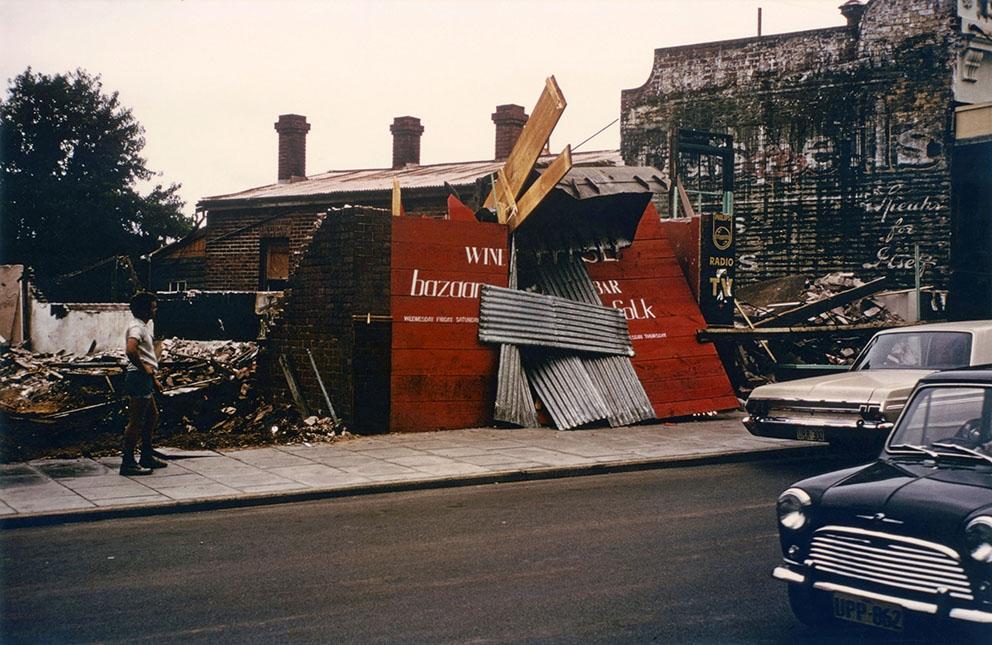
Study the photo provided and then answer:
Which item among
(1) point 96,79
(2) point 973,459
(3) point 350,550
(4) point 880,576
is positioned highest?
(1) point 96,79

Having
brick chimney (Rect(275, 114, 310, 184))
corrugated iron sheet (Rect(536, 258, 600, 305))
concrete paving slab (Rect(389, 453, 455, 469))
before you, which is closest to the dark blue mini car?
concrete paving slab (Rect(389, 453, 455, 469))

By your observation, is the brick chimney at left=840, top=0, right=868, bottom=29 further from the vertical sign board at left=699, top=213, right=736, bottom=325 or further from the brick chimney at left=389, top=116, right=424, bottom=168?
the brick chimney at left=389, top=116, right=424, bottom=168

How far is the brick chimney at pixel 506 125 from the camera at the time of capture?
1245 inches

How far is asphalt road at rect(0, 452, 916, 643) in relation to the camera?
5.18m

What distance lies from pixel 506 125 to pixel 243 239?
9585 millimetres

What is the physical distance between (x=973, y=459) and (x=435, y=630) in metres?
3.08

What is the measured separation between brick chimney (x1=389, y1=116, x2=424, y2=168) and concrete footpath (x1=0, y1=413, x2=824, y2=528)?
22.4m

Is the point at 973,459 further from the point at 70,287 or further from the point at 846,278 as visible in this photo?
the point at 70,287

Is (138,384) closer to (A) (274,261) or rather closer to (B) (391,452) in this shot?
(B) (391,452)

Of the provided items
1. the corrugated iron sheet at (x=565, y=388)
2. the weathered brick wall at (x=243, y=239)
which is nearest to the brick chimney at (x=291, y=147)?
Answer: the weathered brick wall at (x=243, y=239)

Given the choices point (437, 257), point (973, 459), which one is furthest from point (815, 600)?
point (437, 257)

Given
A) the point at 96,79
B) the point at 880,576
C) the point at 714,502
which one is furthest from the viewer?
the point at 96,79

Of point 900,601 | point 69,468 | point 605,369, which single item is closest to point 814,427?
point 605,369

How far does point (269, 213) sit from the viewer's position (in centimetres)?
3008
